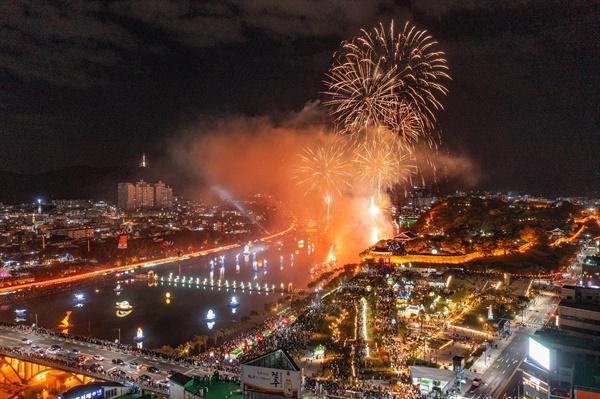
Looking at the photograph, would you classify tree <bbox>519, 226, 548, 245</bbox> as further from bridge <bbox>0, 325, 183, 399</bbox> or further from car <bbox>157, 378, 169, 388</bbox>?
car <bbox>157, 378, 169, 388</bbox>

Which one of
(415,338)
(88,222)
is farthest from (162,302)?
(88,222)

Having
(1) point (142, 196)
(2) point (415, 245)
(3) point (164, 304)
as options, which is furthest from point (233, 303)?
(1) point (142, 196)

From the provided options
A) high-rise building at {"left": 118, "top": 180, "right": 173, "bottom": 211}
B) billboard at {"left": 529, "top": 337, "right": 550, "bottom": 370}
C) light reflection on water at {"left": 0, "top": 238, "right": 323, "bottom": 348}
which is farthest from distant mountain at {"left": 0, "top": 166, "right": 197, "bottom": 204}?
billboard at {"left": 529, "top": 337, "right": 550, "bottom": 370}

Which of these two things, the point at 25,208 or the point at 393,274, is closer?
the point at 393,274

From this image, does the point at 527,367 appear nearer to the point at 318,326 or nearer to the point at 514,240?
the point at 318,326

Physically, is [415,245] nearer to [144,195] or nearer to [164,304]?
[164,304]

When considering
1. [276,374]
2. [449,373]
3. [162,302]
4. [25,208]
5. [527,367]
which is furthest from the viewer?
[25,208]
